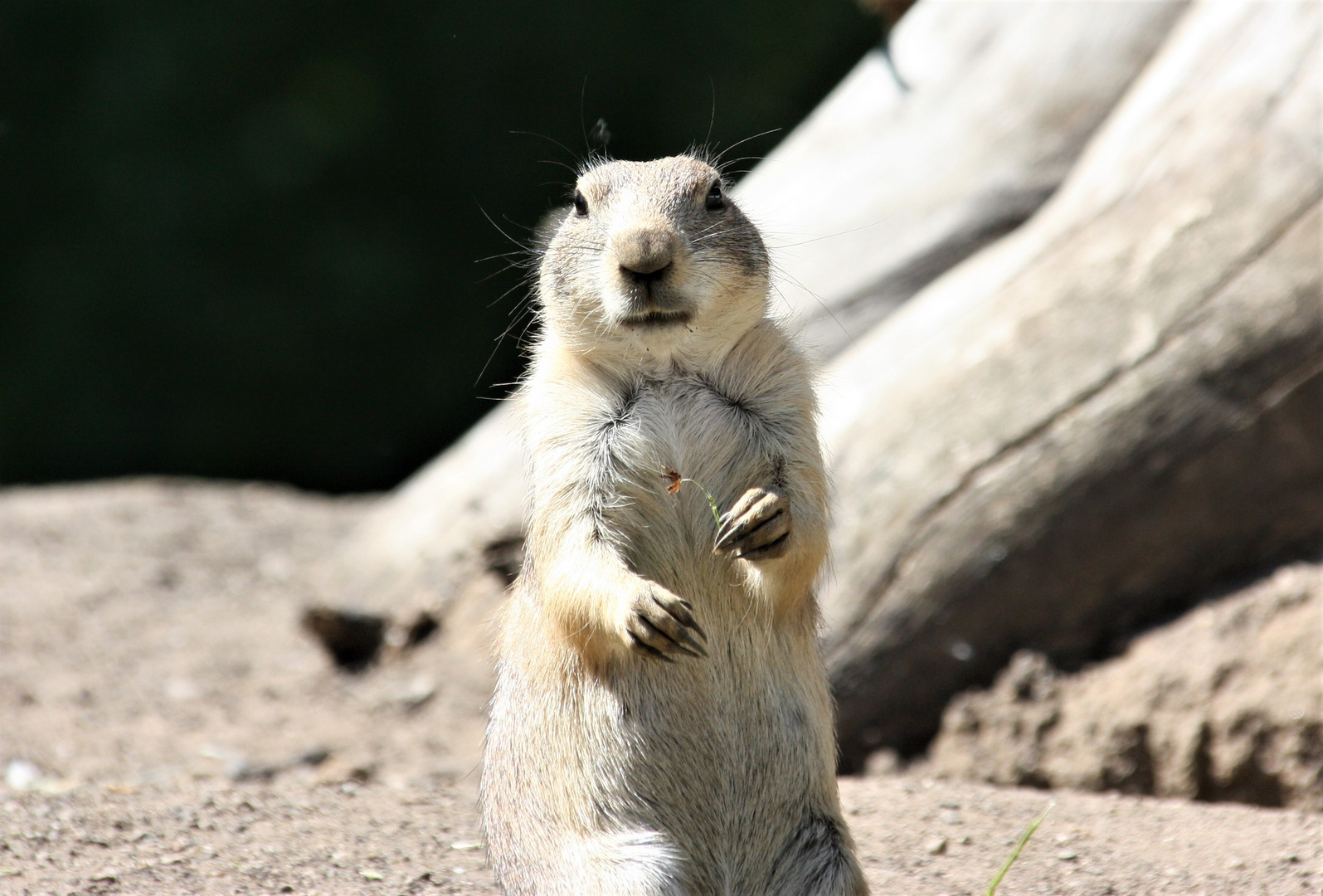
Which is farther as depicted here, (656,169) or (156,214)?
(156,214)

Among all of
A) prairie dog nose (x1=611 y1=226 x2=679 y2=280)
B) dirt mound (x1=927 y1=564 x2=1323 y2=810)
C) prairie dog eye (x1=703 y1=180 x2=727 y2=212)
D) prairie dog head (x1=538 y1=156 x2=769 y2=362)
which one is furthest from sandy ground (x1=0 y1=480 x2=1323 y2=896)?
prairie dog eye (x1=703 y1=180 x2=727 y2=212)

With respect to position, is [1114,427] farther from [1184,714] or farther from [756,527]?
[756,527]

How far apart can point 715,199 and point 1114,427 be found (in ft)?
8.38

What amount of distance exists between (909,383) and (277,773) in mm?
3516

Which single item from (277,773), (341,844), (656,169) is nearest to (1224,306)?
(656,169)

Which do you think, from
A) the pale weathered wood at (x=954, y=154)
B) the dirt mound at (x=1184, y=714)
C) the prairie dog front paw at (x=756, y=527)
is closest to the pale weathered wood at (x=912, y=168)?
the pale weathered wood at (x=954, y=154)

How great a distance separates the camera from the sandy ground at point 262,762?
4.28 metres

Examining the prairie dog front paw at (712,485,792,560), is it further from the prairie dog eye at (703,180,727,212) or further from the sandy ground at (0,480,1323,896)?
the sandy ground at (0,480,1323,896)

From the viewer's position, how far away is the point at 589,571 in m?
3.60

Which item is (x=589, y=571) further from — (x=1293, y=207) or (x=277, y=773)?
(x=1293, y=207)

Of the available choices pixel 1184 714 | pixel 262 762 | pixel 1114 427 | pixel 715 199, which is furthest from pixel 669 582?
pixel 262 762

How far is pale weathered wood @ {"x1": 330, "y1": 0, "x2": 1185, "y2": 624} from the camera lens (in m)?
6.59

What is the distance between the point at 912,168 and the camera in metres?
6.78

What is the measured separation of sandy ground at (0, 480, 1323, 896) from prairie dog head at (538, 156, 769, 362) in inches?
72.4
